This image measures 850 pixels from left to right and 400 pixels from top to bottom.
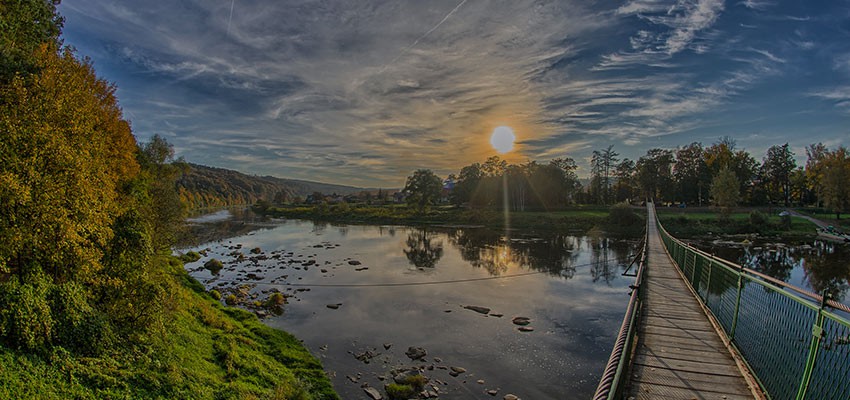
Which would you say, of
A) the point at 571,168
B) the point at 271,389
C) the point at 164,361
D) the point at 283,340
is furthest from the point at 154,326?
the point at 571,168

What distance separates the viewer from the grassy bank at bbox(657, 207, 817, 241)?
46375mm

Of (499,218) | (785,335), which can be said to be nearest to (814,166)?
(499,218)

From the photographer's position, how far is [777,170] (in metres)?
68.6

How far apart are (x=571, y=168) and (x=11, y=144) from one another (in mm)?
89807

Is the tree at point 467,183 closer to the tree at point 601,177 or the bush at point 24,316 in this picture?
the tree at point 601,177

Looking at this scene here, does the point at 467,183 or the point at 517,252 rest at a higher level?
the point at 467,183

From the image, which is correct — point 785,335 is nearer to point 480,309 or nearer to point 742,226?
point 480,309

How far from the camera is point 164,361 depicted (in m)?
9.79

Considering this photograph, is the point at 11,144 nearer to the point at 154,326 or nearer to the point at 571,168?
the point at 154,326

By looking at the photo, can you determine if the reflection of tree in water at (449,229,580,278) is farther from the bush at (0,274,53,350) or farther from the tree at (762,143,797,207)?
the tree at (762,143,797,207)

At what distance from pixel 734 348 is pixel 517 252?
31.0m

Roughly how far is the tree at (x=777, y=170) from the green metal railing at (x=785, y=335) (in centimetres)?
8231

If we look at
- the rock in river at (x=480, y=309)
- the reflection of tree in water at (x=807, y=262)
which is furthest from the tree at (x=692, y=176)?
the rock in river at (x=480, y=309)

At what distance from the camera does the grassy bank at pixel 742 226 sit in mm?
46375
